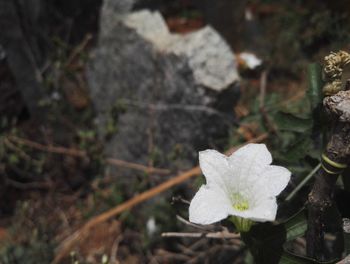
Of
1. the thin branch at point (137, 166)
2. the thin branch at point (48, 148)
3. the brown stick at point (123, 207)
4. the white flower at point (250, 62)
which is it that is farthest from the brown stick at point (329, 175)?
the thin branch at point (48, 148)

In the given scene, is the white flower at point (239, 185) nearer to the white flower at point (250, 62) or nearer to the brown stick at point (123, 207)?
the brown stick at point (123, 207)

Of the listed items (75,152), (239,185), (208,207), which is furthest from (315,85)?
(75,152)

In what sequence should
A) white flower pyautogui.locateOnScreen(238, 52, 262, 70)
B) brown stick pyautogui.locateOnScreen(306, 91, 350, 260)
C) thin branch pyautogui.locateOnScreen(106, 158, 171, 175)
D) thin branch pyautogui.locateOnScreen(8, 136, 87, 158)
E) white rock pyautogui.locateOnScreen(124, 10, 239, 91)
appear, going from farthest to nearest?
thin branch pyautogui.locateOnScreen(8, 136, 87, 158) → white flower pyautogui.locateOnScreen(238, 52, 262, 70) → thin branch pyautogui.locateOnScreen(106, 158, 171, 175) → white rock pyautogui.locateOnScreen(124, 10, 239, 91) → brown stick pyautogui.locateOnScreen(306, 91, 350, 260)

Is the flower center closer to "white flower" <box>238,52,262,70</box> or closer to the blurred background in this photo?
the blurred background

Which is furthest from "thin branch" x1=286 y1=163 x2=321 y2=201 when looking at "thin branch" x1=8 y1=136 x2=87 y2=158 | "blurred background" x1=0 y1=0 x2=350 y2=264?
"thin branch" x1=8 y1=136 x2=87 y2=158

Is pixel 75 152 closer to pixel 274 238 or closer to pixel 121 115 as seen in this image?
pixel 121 115

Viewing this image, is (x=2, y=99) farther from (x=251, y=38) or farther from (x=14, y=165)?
(x=251, y=38)
